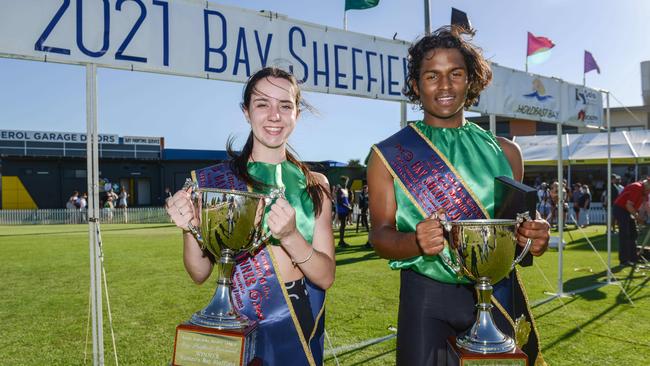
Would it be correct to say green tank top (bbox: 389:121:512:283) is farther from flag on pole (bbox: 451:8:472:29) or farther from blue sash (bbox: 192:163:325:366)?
flag on pole (bbox: 451:8:472:29)

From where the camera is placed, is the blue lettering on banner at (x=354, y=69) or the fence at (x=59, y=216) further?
the fence at (x=59, y=216)

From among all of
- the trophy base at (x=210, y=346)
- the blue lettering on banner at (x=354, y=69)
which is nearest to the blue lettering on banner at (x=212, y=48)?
the blue lettering on banner at (x=354, y=69)

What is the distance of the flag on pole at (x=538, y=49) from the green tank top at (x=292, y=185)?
5.04m

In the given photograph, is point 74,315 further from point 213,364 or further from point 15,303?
point 213,364

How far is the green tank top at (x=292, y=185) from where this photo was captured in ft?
5.36

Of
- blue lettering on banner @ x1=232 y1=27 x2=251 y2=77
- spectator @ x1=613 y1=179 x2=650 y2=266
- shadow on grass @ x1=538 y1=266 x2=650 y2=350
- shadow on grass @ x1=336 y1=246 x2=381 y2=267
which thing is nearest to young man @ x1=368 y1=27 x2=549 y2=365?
blue lettering on banner @ x1=232 y1=27 x2=251 y2=77

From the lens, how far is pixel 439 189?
1719 millimetres

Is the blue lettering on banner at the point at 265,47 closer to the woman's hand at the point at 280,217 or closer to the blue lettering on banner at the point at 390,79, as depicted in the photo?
the blue lettering on banner at the point at 390,79

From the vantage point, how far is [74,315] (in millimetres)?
5211

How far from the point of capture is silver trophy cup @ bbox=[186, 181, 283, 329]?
4.28 feet

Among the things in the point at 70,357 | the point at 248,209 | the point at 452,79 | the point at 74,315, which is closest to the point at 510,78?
the point at 452,79

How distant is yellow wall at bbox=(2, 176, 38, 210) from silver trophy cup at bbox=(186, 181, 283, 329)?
3171cm

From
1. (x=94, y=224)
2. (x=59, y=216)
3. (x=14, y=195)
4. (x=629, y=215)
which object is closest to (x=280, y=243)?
(x=94, y=224)

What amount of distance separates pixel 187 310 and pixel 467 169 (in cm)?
438
